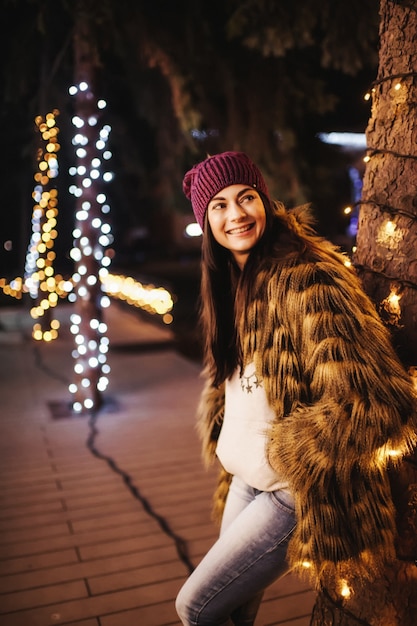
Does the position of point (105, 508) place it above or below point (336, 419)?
below

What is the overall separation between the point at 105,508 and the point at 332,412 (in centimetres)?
251

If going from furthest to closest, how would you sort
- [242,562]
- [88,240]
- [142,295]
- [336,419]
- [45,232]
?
1. [142,295]
2. [45,232]
3. [88,240]
4. [242,562]
5. [336,419]

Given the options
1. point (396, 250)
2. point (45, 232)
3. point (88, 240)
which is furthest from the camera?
point (45, 232)

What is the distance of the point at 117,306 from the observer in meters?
14.0

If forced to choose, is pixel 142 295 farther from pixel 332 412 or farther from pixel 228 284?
pixel 332 412

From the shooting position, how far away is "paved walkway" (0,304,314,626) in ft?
8.75

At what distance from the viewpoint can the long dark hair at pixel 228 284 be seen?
1829 millimetres

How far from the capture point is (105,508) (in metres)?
3.66

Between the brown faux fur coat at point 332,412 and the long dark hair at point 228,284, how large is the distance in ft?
0.38

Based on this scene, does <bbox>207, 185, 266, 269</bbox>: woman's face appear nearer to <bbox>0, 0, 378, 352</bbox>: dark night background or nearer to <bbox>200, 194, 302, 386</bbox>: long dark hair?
<bbox>200, 194, 302, 386</bbox>: long dark hair

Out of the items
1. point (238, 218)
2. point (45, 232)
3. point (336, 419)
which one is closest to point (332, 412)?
point (336, 419)

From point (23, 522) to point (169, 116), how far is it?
198 inches

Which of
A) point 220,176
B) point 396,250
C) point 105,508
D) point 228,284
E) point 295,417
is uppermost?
point 220,176

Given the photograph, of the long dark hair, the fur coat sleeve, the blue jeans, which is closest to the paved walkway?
the blue jeans
